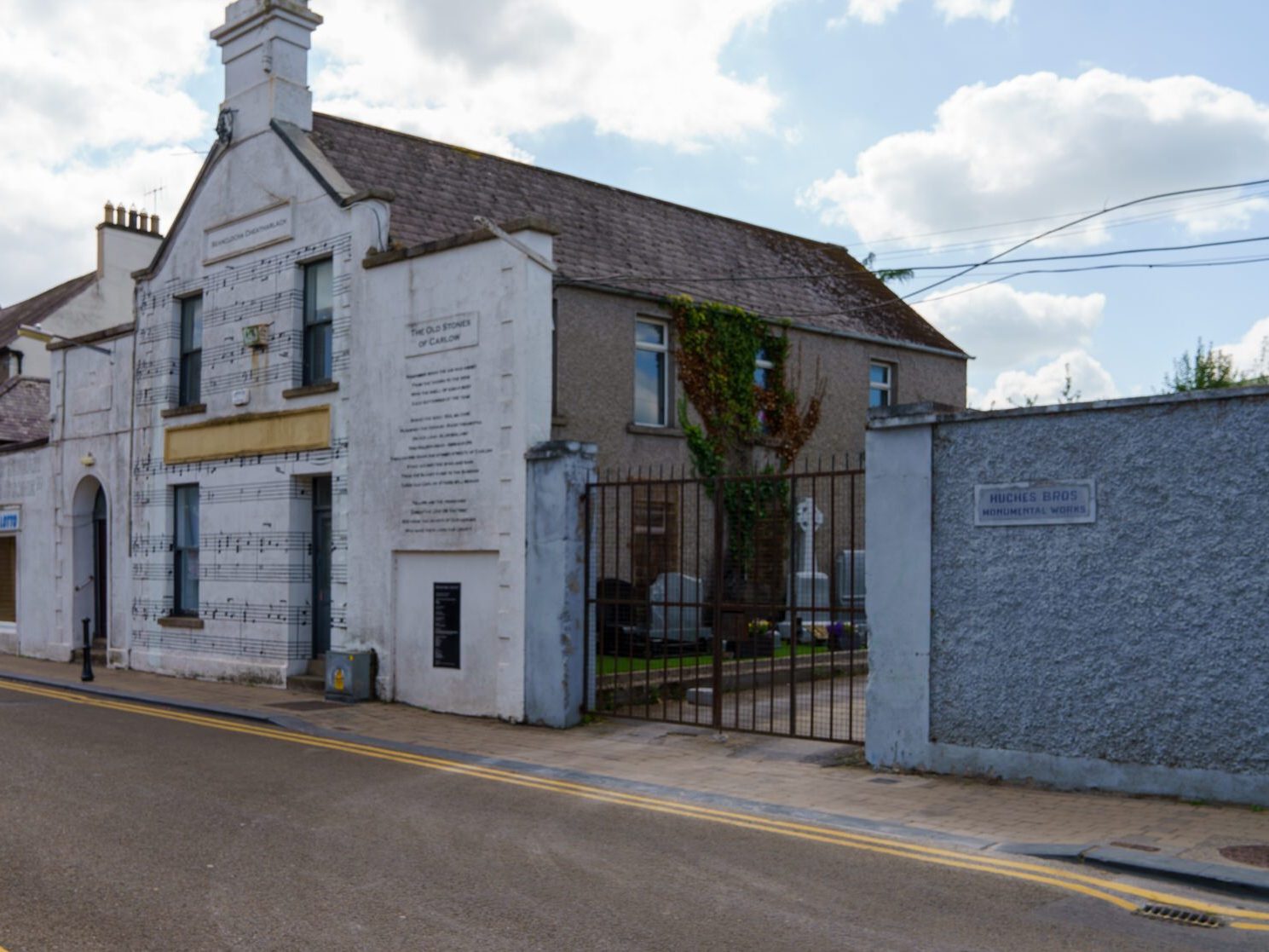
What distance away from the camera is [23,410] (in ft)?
89.2

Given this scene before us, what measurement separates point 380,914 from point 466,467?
27.7ft

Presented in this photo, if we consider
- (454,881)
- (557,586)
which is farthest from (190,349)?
(454,881)

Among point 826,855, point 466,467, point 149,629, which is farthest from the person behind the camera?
point 149,629

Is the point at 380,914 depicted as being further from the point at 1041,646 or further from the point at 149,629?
the point at 149,629

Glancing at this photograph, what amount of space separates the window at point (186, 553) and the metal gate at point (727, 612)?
6.86m

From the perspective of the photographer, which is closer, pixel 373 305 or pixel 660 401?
pixel 373 305

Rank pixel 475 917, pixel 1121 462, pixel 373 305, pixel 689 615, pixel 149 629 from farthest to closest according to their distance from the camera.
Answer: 1. pixel 149 629
2. pixel 689 615
3. pixel 373 305
4. pixel 1121 462
5. pixel 475 917

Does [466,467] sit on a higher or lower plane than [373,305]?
lower

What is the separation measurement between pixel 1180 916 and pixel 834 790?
3.63 metres

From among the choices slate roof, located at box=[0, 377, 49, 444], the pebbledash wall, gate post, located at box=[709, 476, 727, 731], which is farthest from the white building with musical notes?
the pebbledash wall

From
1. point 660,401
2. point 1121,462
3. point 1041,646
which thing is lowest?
point 1041,646

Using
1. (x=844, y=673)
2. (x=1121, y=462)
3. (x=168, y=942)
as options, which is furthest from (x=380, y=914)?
(x=844, y=673)

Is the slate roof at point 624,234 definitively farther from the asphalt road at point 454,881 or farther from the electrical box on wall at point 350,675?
→ the asphalt road at point 454,881

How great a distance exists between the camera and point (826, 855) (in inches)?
297
